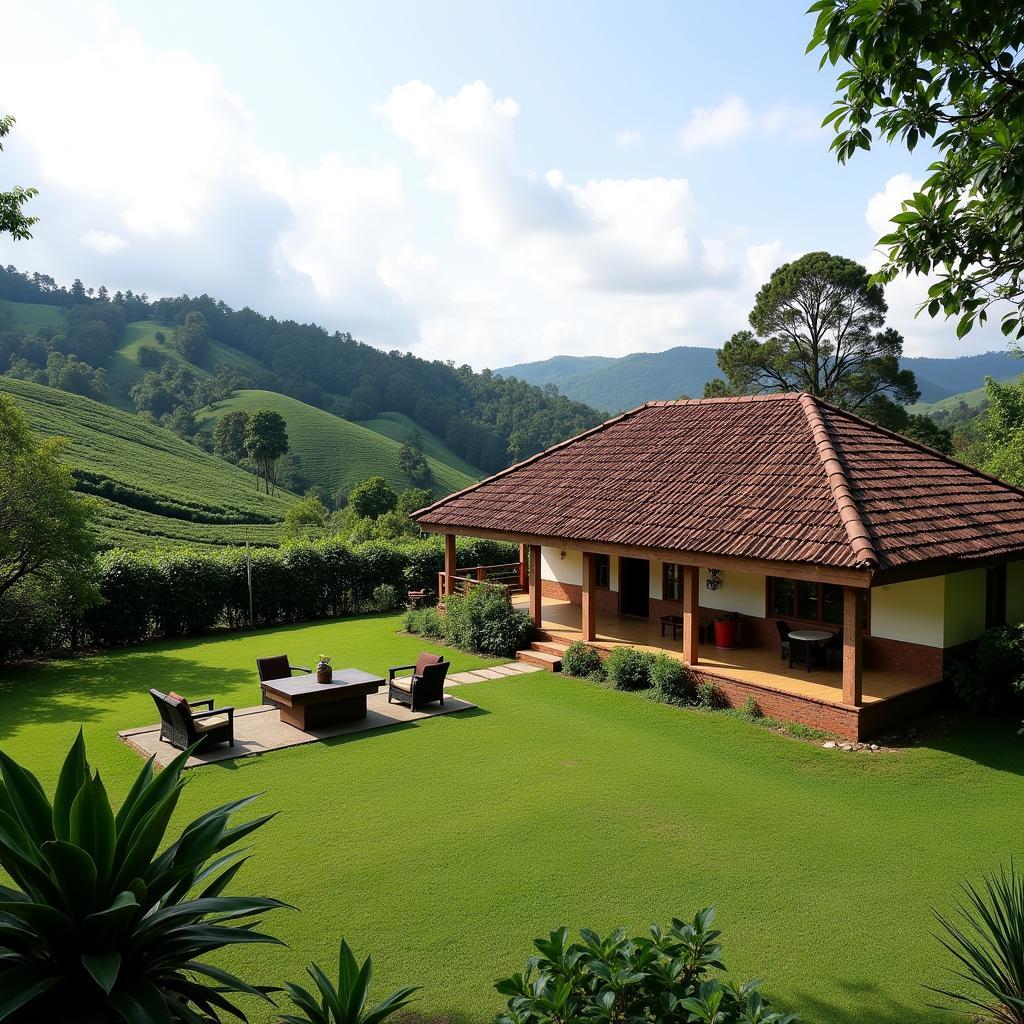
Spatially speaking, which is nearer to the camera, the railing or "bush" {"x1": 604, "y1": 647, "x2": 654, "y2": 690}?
"bush" {"x1": 604, "y1": 647, "x2": 654, "y2": 690}

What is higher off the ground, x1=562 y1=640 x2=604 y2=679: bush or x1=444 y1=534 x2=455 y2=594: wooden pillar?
x1=444 y1=534 x2=455 y2=594: wooden pillar

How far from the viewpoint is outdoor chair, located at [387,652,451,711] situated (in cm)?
1259

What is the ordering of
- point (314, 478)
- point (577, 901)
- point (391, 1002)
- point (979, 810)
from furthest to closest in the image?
point (314, 478) → point (979, 810) → point (577, 901) → point (391, 1002)

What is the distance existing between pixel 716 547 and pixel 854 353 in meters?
28.9

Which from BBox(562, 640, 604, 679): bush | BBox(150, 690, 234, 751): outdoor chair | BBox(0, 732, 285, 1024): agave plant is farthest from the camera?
BBox(562, 640, 604, 679): bush

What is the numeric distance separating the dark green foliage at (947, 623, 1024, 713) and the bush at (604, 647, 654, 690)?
4798mm

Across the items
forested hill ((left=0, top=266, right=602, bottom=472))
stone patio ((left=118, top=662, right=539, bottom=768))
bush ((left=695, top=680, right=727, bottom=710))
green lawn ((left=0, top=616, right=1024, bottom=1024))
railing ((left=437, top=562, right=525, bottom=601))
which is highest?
forested hill ((left=0, top=266, right=602, bottom=472))

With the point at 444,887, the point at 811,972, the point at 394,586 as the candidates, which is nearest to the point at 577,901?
the point at 444,887

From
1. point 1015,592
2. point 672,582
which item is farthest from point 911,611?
point 672,582

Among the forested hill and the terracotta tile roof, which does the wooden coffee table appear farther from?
the forested hill

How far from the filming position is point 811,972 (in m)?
5.78

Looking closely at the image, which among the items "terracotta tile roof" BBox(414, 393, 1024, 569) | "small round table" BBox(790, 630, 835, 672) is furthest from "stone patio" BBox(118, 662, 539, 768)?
"small round table" BBox(790, 630, 835, 672)

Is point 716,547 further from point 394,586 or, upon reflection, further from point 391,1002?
point 394,586

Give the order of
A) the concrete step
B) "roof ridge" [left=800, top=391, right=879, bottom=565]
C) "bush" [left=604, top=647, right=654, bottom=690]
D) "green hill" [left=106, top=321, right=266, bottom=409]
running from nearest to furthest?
1. "roof ridge" [left=800, top=391, right=879, bottom=565]
2. "bush" [left=604, top=647, right=654, bottom=690]
3. the concrete step
4. "green hill" [left=106, top=321, right=266, bottom=409]
